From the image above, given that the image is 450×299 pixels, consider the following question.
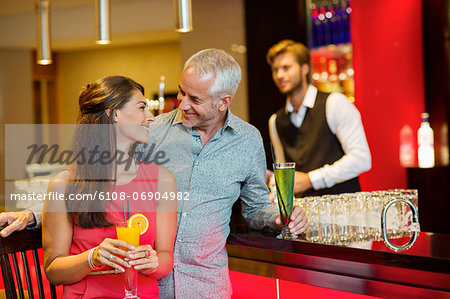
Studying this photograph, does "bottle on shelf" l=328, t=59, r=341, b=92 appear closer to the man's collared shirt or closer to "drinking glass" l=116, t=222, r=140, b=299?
the man's collared shirt

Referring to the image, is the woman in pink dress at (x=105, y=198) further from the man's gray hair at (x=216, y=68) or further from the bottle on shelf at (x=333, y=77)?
the bottle on shelf at (x=333, y=77)

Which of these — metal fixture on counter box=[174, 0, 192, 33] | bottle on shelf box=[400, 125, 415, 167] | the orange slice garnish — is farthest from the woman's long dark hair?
bottle on shelf box=[400, 125, 415, 167]

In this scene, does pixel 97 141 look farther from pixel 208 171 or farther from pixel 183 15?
pixel 183 15

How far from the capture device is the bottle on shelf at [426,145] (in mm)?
5297

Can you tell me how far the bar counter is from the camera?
1573 mm

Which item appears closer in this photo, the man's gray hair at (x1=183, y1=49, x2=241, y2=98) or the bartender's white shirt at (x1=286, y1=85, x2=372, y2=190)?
the man's gray hair at (x1=183, y1=49, x2=241, y2=98)

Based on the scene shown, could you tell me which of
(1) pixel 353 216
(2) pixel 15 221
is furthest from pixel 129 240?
(1) pixel 353 216

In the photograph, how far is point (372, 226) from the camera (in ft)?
7.31

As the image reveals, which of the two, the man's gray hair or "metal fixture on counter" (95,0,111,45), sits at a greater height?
"metal fixture on counter" (95,0,111,45)

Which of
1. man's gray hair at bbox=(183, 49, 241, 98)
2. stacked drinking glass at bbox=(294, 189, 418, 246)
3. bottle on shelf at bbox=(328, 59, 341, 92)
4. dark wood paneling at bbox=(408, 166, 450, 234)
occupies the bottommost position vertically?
dark wood paneling at bbox=(408, 166, 450, 234)

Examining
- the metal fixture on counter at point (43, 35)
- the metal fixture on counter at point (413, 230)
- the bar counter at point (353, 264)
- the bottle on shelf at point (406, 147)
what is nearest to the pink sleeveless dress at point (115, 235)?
the bar counter at point (353, 264)

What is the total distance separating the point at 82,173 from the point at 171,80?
661 centimetres

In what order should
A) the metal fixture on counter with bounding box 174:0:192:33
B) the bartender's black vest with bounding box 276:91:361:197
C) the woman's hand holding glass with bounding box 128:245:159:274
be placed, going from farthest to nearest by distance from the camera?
the bartender's black vest with bounding box 276:91:361:197
the metal fixture on counter with bounding box 174:0:192:33
the woman's hand holding glass with bounding box 128:245:159:274

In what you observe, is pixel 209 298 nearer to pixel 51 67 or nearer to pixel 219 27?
pixel 219 27
